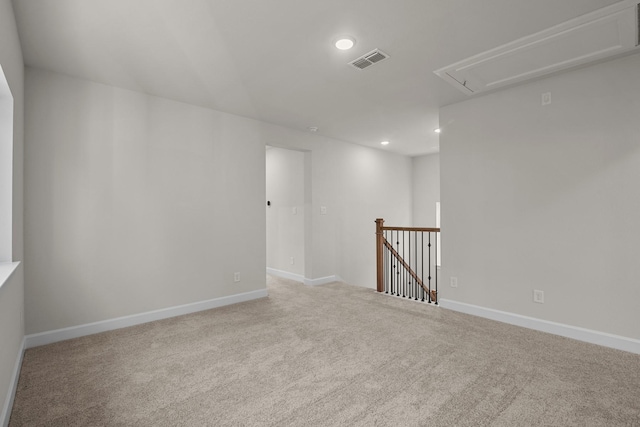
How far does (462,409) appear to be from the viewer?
5.99ft

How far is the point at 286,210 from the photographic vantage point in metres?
5.81

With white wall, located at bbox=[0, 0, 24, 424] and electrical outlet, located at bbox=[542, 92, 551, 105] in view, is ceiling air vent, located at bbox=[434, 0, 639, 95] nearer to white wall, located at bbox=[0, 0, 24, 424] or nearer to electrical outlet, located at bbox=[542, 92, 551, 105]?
electrical outlet, located at bbox=[542, 92, 551, 105]

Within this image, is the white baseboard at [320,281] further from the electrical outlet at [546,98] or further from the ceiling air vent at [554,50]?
the electrical outlet at [546,98]

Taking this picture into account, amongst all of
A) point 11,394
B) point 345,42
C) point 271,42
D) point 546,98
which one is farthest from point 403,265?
point 11,394

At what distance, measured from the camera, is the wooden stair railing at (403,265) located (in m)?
4.69

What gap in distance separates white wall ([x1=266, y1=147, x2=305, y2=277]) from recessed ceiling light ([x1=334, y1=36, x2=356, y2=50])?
2900 millimetres

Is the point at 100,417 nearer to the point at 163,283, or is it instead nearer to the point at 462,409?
the point at 163,283

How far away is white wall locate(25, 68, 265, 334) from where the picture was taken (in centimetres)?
283

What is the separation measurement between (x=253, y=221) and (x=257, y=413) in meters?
2.78

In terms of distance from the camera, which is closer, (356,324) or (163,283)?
(356,324)

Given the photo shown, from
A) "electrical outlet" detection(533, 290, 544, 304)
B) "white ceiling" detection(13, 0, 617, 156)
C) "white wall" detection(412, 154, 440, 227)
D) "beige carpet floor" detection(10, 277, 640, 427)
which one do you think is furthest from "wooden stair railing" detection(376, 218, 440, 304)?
"white ceiling" detection(13, 0, 617, 156)

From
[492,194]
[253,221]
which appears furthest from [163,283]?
[492,194]

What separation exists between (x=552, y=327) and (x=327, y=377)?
2.31 meters

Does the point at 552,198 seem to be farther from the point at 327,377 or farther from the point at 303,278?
the point at 303,278
